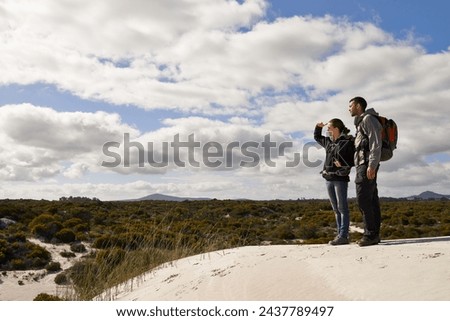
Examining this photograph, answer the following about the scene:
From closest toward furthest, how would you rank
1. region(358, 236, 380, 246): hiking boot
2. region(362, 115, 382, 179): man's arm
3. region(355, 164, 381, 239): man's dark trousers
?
region(362, 115, 382, 179): man's arm → region(355, 164, 381, 239): man's dark trousers → region(358, 236, 380, 246): hiking boot

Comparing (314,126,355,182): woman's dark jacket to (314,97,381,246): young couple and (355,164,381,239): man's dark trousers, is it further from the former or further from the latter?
(355,164,381,239): man's dark trousers

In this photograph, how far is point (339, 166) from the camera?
20.3 feet

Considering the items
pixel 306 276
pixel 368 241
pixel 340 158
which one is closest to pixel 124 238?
pixel 340 158

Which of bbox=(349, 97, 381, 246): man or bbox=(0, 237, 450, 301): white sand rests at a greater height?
bbox=(349, 97, 381, 246): man

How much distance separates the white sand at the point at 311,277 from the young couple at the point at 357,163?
471 millimetres

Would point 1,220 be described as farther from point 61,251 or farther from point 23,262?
point 23,262

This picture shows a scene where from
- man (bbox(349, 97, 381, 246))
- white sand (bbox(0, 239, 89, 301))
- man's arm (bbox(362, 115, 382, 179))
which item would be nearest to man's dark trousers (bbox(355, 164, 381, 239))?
man (bbox(349, 97, 381, 246))

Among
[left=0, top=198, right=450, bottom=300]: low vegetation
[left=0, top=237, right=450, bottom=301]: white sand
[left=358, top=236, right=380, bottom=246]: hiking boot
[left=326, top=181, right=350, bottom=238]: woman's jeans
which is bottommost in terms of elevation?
[left=0, top=198, right=450, bottom=300]: low vegetation

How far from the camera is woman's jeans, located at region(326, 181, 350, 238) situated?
6.25 m

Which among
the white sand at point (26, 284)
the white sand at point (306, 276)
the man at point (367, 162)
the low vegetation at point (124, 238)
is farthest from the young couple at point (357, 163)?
the white sand at point (26, 284)

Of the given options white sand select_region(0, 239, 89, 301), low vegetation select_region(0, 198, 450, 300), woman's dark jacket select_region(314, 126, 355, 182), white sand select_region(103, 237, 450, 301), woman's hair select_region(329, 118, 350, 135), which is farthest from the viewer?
white sand select_region(0, 239, 89, 301)
